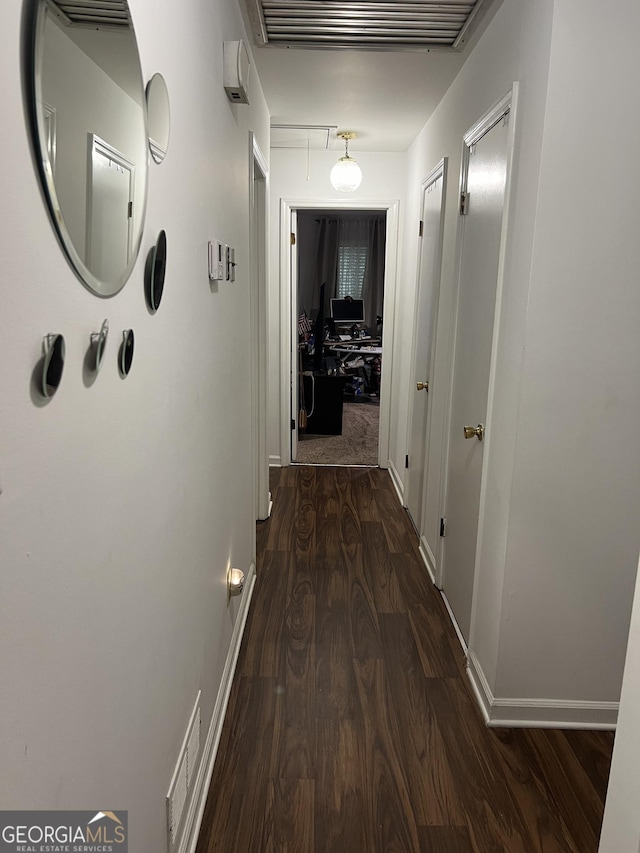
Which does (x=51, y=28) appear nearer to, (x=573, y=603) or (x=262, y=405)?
(x=573, y=603)

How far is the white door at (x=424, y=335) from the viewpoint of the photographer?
10.6 ft

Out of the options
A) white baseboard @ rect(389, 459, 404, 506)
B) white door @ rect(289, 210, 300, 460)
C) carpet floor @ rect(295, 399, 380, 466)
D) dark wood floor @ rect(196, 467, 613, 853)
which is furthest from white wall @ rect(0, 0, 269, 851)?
carpet floor @ rect(295, 399, 380, 466)

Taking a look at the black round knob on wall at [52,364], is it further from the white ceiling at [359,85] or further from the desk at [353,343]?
the desk at [353,343]

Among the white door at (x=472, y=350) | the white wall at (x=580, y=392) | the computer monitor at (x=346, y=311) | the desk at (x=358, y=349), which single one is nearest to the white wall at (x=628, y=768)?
the white wall at (x=580, y=392)

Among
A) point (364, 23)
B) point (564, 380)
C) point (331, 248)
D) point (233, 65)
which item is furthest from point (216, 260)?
point (331, 248)

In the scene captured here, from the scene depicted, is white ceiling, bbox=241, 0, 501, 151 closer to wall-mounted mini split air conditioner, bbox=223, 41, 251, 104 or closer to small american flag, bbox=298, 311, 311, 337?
wall-mounted mini split air conditioner, bbox=223, 41, 251, 104

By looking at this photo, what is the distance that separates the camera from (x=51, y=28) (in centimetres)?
68

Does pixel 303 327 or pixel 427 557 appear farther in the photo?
pixel 303 327

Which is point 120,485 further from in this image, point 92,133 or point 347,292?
point 347,292

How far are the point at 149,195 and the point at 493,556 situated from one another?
160 cm

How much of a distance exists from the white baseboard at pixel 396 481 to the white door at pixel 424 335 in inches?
9.8

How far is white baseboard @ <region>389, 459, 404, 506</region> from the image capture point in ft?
13.9

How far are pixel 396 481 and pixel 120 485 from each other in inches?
146

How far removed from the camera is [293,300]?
4.75m
